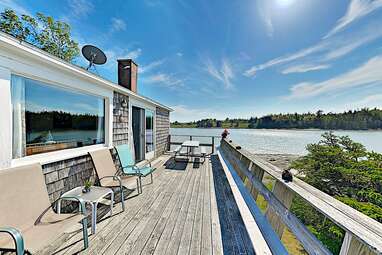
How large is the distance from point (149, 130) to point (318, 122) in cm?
2845

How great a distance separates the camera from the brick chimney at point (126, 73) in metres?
5.60

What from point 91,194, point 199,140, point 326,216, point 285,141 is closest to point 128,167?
point 91,194

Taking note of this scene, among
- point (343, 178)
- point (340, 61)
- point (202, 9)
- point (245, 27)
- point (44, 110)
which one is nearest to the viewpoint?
point (44, 110)

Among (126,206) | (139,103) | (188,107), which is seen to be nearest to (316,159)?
(126,206)

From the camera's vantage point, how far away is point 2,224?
156 centimetres

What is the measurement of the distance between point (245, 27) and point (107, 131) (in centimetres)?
703

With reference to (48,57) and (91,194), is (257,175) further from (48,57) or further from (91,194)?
(48,57)

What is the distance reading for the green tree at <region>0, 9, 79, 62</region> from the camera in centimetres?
1182

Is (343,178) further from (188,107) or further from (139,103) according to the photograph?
(188,107)

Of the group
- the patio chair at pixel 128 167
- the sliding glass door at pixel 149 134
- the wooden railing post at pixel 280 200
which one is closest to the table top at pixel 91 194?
the patio chair at pixel 128 167

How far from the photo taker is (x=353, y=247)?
2.92 ft

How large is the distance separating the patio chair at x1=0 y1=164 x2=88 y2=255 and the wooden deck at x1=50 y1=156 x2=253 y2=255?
353 mm

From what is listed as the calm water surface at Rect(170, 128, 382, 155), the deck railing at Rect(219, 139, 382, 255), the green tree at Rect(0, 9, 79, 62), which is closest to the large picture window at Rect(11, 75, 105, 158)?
the deck railing at Rect(219, 139, 382, 255)

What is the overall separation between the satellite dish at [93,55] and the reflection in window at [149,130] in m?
2.22
